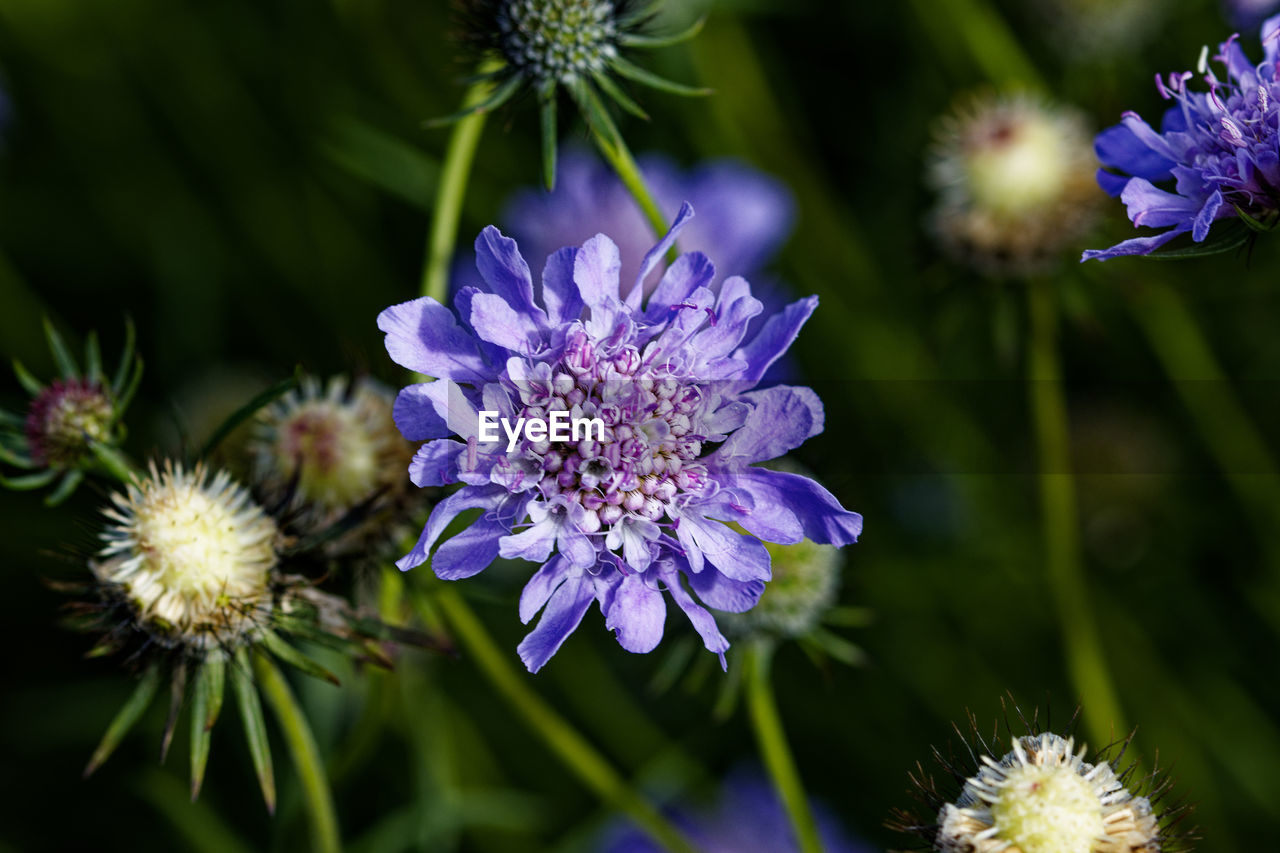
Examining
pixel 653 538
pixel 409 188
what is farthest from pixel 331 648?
pixel 409 188

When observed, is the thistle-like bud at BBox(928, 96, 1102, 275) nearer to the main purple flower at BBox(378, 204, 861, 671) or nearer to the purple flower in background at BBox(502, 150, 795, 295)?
the purple flower in background at BBox(502, 150, 795, 295)

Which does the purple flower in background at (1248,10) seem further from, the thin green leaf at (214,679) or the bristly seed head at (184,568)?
the thin green leaf at (214,679)

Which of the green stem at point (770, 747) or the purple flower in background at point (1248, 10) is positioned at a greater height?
the purple flower in background at point (1248, 10)

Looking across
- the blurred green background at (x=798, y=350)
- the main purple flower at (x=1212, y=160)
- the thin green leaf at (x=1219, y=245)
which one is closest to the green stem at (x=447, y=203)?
the blurred green background at (x=798, y=350)

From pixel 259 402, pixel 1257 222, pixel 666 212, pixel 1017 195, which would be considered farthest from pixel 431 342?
pixel 666 212

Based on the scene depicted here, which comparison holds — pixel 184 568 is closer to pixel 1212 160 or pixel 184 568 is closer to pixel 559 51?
pixel 559 51

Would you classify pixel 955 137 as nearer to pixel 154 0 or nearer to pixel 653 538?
pixel 653 538
